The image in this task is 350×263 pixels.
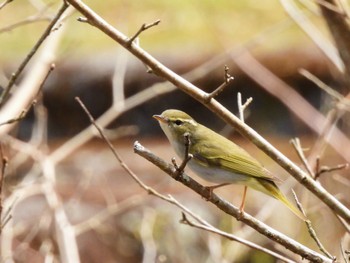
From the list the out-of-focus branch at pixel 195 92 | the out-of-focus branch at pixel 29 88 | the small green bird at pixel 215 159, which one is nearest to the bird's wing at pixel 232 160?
the small green bird at pixel 215 159

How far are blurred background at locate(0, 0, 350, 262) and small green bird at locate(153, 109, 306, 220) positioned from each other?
169cm

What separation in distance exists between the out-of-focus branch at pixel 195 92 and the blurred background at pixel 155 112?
2.96 meters

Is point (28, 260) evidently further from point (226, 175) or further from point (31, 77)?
point (226, 175)

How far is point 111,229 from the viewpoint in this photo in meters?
8.36

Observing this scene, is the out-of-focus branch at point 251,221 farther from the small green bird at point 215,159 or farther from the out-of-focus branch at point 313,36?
the out-of-focus branch at point 313,36

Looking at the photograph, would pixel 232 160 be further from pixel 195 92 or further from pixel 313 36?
pixel 195 92

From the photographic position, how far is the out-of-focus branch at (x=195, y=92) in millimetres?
2707

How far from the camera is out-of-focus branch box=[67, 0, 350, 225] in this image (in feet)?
8.88

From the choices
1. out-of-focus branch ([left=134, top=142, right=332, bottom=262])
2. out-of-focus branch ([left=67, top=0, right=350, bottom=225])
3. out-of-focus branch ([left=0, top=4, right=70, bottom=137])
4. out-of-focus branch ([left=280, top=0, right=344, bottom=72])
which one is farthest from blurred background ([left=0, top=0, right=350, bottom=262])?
out-of-focus branch ([left=67, top=0, right=350, bottom=225])

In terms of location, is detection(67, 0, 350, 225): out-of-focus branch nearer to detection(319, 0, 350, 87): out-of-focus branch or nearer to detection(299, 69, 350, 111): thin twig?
detection(319, 0, 350, 87): out-of-focus branch

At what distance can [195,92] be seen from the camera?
276 cm

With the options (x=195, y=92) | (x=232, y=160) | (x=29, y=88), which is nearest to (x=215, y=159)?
(x=232, y=160)

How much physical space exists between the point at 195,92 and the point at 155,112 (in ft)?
28.2

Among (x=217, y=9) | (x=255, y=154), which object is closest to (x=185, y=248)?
(x=255, y=154)
